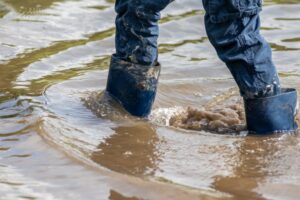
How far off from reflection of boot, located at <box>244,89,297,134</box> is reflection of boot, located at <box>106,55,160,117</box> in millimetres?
479

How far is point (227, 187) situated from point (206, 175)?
15 cm

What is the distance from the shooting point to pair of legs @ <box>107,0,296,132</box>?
12.3 ft

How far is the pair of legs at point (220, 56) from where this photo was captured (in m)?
3.74

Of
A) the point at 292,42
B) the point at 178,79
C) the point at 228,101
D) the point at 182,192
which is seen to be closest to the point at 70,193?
→ the point at 182,192

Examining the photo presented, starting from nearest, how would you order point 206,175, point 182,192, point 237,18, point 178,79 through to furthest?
point 182,192 → point 206,175 → point 237,18 → point 178,79

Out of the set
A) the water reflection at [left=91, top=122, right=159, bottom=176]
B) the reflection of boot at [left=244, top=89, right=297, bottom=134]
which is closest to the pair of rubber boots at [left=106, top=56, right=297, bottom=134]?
the reflection of boot at [left=244, top=89, right=297, bottom=134]

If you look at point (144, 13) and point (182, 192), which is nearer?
point (182, 192)

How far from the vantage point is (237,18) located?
3721 millimetres

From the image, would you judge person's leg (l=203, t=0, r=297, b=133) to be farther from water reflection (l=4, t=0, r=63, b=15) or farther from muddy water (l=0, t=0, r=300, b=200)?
water reflection (l=4, t=0, r=63, b=15)

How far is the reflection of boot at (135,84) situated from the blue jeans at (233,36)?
0.09m

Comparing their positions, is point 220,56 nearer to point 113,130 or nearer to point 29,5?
point 113,130

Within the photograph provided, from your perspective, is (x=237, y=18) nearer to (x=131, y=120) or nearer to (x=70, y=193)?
(x=131, y=120)

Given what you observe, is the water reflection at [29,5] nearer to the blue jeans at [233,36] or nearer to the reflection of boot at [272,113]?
the blue jeans at [233,36]

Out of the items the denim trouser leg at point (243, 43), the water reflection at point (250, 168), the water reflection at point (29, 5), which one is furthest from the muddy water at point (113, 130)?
the denim trouser leg at point (243, 43)
